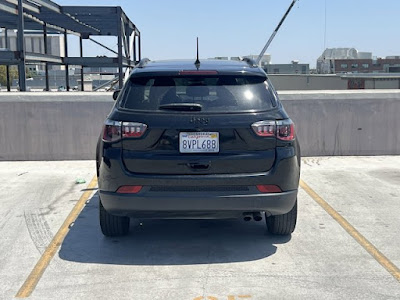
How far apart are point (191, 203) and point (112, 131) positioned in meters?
0.90

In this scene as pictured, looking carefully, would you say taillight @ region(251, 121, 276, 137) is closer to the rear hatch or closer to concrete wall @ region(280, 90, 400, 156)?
the rear hatch

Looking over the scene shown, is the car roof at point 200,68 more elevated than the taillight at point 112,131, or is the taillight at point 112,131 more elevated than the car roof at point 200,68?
the car roof at point 200,68

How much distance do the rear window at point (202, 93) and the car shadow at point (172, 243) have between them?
132cm

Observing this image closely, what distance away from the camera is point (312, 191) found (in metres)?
7.12

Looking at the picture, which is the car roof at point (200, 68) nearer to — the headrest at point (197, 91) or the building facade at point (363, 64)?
the headrest at point (197, 91)

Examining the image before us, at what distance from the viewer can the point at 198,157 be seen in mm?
4266

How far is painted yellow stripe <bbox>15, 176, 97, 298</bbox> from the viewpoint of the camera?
395 cm

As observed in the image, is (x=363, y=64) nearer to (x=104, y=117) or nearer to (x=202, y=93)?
(x=104, y=117)

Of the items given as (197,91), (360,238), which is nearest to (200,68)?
(197,91)

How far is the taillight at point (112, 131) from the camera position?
4340 millimetres

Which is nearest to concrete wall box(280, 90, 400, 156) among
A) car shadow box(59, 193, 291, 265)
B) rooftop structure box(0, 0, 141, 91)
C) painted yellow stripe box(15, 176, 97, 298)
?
car shadow box(59, 193, 291, 265)

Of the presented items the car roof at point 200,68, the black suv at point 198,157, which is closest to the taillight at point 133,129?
the black suv at point 198,157

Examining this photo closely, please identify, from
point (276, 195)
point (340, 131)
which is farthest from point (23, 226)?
point (340, 131)

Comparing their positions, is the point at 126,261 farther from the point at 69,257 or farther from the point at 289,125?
the point at 289,125
